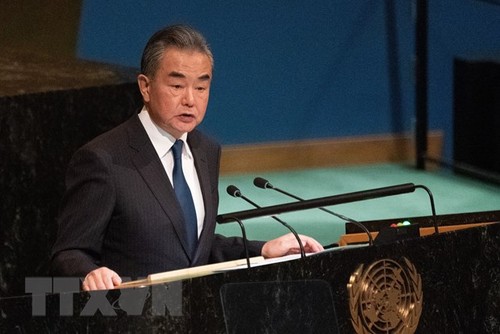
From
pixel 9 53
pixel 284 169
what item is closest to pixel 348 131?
pixel 284 169

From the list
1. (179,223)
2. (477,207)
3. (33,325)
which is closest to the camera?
(33,325)

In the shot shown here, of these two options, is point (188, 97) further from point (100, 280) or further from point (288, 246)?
point (100, 280)

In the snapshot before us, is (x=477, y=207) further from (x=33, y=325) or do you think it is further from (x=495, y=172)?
(x=33, y=325)

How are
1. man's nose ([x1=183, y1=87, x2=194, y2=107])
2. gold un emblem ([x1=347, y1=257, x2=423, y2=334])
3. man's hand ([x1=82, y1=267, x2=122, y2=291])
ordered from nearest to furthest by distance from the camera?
man's hand ([x1=82, y1=267, x2=122, y2=291]) < gold un emblem ([x1=347, y1=257, x2=423, y2=334]) < man's nose ([x1=183, y1=87, x2=194, y2=107])

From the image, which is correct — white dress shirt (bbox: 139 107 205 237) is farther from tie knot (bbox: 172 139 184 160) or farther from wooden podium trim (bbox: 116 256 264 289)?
wooden podium trim (bbox: 116 256 264 289)

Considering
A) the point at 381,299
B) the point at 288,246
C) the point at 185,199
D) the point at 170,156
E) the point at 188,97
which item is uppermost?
the point at 188,97

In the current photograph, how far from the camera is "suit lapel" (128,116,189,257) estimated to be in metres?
3.95

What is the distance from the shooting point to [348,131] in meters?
8.97

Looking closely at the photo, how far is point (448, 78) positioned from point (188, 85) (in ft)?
17.4

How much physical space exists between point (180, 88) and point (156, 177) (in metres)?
0.28

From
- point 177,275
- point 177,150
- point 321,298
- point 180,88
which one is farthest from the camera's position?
point 177,150

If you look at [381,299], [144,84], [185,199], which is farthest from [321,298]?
[144,84]

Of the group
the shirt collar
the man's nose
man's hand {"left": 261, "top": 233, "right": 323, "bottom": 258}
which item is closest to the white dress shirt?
the shirt collar

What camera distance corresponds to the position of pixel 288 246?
12.8ft
